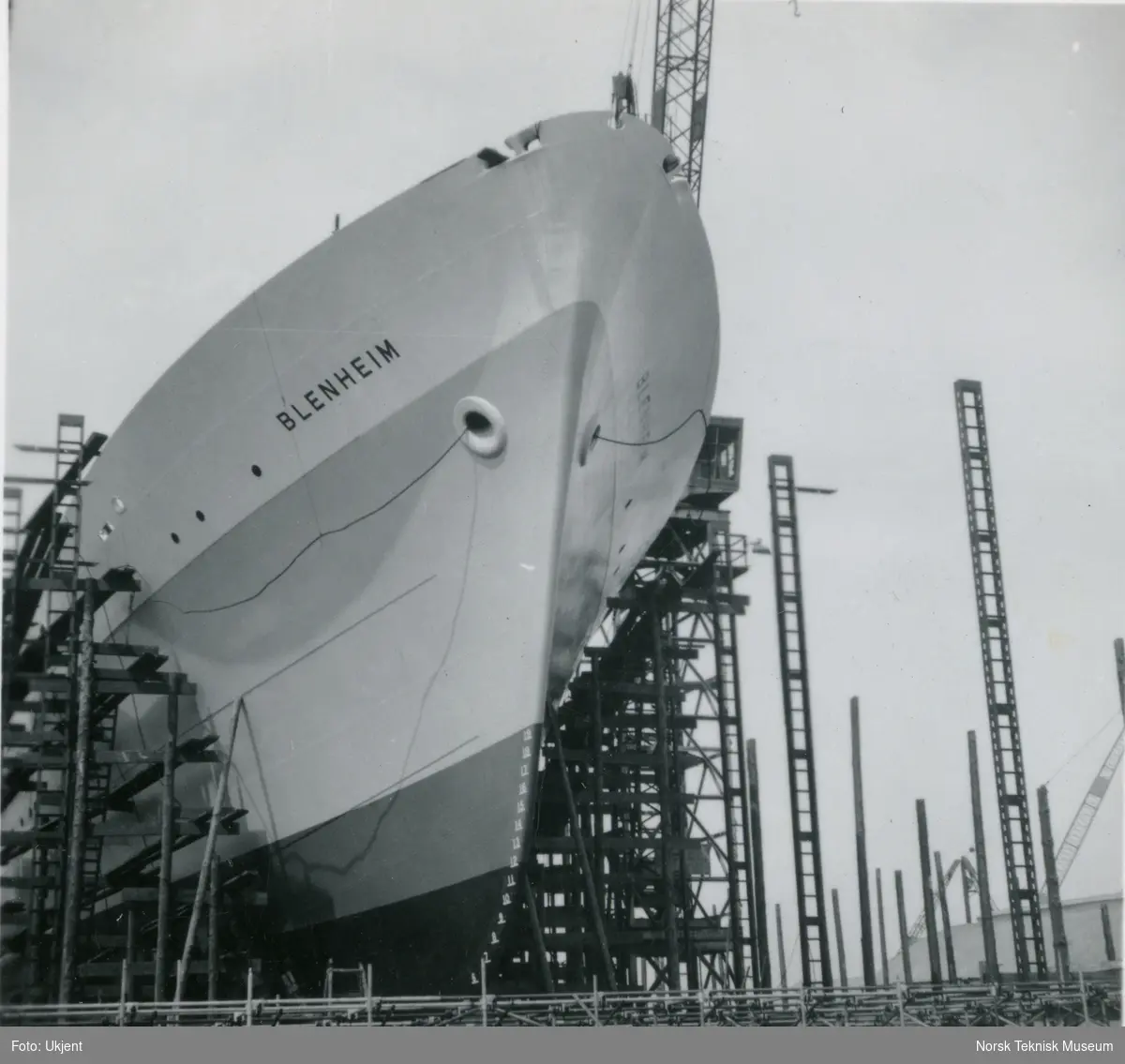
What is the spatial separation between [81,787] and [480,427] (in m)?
4.88

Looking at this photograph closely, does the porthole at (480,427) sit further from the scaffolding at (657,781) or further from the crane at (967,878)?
the crane at (967,878)

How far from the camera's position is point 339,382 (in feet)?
39.6

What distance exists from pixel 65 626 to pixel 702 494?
9.92 metres

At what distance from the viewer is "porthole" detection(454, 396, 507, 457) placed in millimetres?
11602

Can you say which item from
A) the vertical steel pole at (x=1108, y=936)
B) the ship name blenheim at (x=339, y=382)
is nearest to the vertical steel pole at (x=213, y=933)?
the ship name blenheim at (x=339, y=382)

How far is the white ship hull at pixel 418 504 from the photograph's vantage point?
37.8 ft

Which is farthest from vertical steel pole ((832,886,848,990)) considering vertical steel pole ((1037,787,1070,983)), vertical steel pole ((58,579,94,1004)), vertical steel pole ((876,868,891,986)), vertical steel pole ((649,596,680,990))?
Result: vertical steel pole ((58,579,94,1004))

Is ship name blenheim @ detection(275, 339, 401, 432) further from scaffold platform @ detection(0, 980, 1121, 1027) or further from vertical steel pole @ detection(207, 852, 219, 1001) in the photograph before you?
scaffold platform @ detection(0, 980, 1121, 1027)

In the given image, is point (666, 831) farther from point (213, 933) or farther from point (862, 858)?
point (213, 933)

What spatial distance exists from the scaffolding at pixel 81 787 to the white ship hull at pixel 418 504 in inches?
36.3

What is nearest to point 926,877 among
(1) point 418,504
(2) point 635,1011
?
(2) point 635,1011
